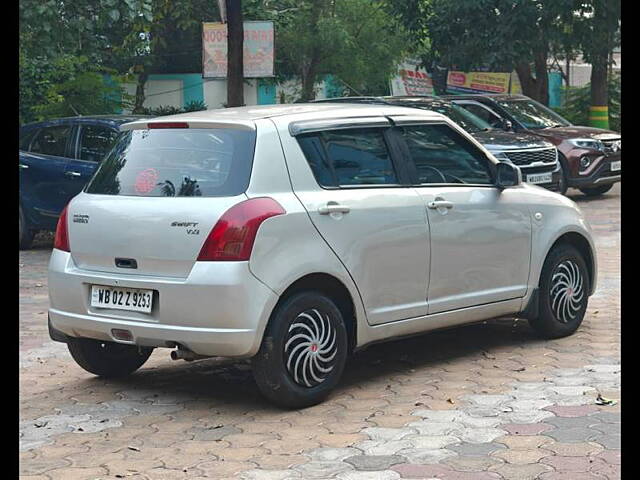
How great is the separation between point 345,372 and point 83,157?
22.9ft

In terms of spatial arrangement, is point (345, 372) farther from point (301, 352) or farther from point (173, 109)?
point (173, 109)

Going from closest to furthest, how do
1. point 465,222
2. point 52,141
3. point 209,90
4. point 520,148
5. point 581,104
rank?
point 465,222 → point 209,90 → point 52,141 → point 520,148 → point 581,104

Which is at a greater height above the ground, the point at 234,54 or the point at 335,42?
the point at 335,42

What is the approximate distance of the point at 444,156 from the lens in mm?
7344

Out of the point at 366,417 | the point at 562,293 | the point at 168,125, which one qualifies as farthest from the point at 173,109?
the point at 562,293

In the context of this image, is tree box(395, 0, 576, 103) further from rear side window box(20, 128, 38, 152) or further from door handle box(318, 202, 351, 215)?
rear side window box(20, 128, 38, 152)

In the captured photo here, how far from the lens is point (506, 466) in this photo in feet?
16.6

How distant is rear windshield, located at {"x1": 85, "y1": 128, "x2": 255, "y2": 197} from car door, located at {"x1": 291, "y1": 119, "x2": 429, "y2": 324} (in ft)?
1.16

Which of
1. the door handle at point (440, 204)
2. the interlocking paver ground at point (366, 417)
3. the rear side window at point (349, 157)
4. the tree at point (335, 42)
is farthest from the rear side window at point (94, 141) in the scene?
the door handle at point (440, 204)

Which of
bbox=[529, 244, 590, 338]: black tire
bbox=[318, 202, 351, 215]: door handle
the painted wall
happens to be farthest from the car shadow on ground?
the painted wall

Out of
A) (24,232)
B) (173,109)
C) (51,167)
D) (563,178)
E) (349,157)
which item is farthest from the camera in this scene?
(563,178)

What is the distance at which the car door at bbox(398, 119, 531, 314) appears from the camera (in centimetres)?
701

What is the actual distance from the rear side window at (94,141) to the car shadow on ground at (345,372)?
13.5 feet

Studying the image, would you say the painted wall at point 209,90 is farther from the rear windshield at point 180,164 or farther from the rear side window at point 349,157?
the rear side window at point 349,157
